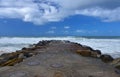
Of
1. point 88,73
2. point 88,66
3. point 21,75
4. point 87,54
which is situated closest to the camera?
point 21,75

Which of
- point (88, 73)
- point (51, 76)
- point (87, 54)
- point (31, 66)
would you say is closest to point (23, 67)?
point (31, 66)

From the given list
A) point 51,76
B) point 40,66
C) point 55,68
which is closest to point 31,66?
point 40,66

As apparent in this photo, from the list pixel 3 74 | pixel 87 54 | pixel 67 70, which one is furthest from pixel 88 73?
pixel 87 54

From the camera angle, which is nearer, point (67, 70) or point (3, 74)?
point (3, 74)

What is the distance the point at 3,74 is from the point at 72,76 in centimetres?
127

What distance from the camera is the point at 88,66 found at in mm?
5191

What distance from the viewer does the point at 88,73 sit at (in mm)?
4559

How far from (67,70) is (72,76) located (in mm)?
377

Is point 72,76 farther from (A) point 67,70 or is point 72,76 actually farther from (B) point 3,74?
(B) point 3,74

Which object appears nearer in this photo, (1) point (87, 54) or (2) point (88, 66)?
(2) point (88, 66)

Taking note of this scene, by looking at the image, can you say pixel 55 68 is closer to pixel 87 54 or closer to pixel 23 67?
pixel 23 67

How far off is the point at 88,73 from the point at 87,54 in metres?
2.48

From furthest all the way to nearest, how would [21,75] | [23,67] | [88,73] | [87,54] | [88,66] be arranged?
[87,54]
[88,66]
[23,67]
[88,73]
[21,75]

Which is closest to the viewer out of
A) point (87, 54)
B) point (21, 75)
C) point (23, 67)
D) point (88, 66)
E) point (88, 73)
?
point (21, 75)
